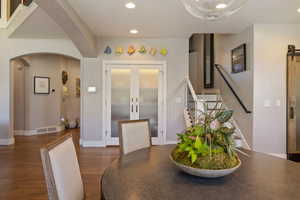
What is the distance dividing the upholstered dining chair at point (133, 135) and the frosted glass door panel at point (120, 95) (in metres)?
3.11

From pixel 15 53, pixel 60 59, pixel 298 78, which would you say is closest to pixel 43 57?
pixel 60 59

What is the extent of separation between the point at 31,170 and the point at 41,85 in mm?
4072

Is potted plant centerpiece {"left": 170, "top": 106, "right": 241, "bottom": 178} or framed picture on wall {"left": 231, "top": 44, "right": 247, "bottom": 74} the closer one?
potted plant centerpiece {"left": 170, "top": 106, "right": 241, "bottom": 178}

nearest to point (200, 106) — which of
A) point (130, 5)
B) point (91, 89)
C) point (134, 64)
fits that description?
point (134, 64)

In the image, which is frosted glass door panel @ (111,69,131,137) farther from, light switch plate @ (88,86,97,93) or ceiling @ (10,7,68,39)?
ceiling @ (10,7,68,39)

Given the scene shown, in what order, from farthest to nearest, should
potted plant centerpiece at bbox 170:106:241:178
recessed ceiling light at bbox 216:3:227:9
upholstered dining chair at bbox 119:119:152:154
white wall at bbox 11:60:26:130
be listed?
white wall at bbox 11:60:26:130 → recessed ceiling light at bbox 216:3:227:9 → upholstered dining chair at bbox 119:119:152:154 → potted plant centerpiece at bbox 170:106:241:178

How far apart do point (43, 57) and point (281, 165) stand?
7.23 metres

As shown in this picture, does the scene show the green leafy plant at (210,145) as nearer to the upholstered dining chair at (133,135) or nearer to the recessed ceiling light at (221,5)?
the upholstered dining chair at (133,135)

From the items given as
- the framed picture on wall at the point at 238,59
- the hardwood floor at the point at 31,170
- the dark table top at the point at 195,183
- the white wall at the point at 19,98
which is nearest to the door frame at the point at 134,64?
the hardwood floor at the point at 31,170

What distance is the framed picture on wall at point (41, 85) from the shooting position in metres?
6.55

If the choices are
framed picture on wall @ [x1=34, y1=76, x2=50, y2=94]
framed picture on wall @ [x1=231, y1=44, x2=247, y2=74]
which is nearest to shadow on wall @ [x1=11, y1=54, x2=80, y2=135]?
framed picture on wall @ [x1=34, y1=76, x2=50, y2=94]

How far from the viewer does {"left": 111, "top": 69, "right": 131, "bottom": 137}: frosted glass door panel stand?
16.7ft

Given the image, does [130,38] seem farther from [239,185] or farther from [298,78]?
[239,185]

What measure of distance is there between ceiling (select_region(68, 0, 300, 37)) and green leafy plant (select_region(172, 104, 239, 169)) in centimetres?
253
